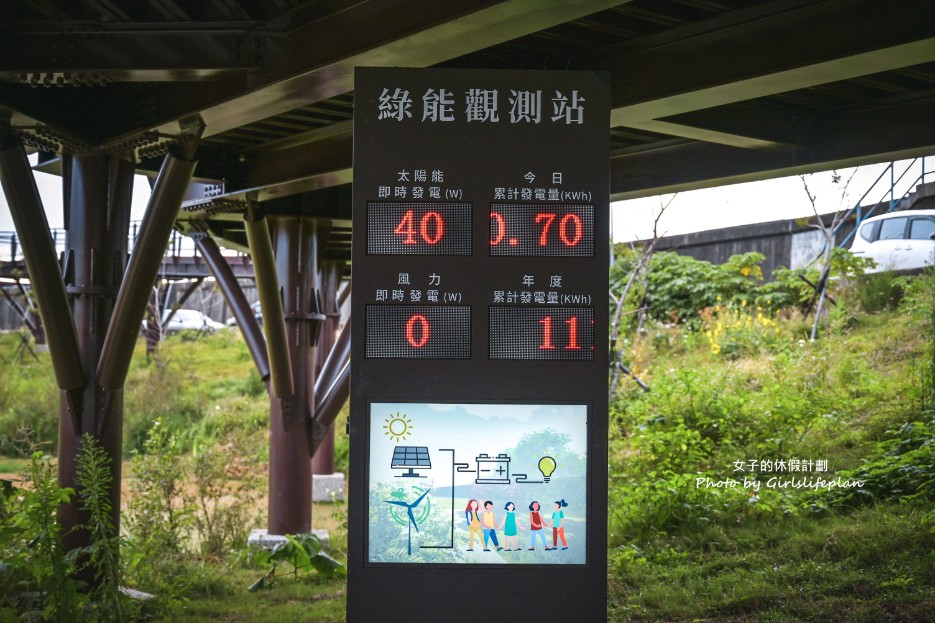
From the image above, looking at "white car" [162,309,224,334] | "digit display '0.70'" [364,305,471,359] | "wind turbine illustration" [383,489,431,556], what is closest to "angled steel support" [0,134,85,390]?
"digit display '0.70'" [364,305,471,359]

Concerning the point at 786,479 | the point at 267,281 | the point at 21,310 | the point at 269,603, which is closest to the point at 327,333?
the point at 267,281

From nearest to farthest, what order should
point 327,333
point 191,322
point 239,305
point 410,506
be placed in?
point 410,506 < point 239,305 < point 327,333 < point 191,322

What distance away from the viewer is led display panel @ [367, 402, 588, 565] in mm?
5797

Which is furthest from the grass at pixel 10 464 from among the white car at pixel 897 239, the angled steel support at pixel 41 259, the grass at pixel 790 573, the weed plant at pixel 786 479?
the white car at pixel 897 239

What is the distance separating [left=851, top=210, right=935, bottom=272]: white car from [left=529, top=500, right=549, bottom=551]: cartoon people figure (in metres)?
13.3

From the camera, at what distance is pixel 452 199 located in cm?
592

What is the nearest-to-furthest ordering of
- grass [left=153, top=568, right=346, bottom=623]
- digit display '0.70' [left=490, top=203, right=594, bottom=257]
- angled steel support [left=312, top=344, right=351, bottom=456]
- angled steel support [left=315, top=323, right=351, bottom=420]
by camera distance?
1. digit display '0.70' [left=490, top=203, right=594, bottom=257]
2. grass [left=153, top=568, right=346, bottom=623]
3. angled steel support [left=312, top=344, right=351, bottom=456]
4. angled steel support [left=315, top=323, right=351, bottom=420]

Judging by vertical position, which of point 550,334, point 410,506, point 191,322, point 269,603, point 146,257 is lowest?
point 269,603

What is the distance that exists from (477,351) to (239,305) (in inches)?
257

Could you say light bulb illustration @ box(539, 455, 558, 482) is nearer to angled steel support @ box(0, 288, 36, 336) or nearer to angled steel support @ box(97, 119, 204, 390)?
angled steel support @ box(97, 119, 204, 390)

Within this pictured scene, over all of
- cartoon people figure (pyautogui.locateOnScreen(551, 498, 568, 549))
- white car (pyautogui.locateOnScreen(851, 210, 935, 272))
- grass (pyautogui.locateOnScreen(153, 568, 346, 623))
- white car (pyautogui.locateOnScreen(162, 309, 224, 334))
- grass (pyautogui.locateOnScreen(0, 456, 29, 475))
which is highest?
white car (pyautogui.locateOnScreen(851, 210, 935, 272))

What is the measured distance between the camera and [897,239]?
58.4 feet

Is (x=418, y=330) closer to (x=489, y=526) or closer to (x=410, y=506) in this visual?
(x=410, y=506)

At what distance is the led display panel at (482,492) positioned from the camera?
19.0 feet
